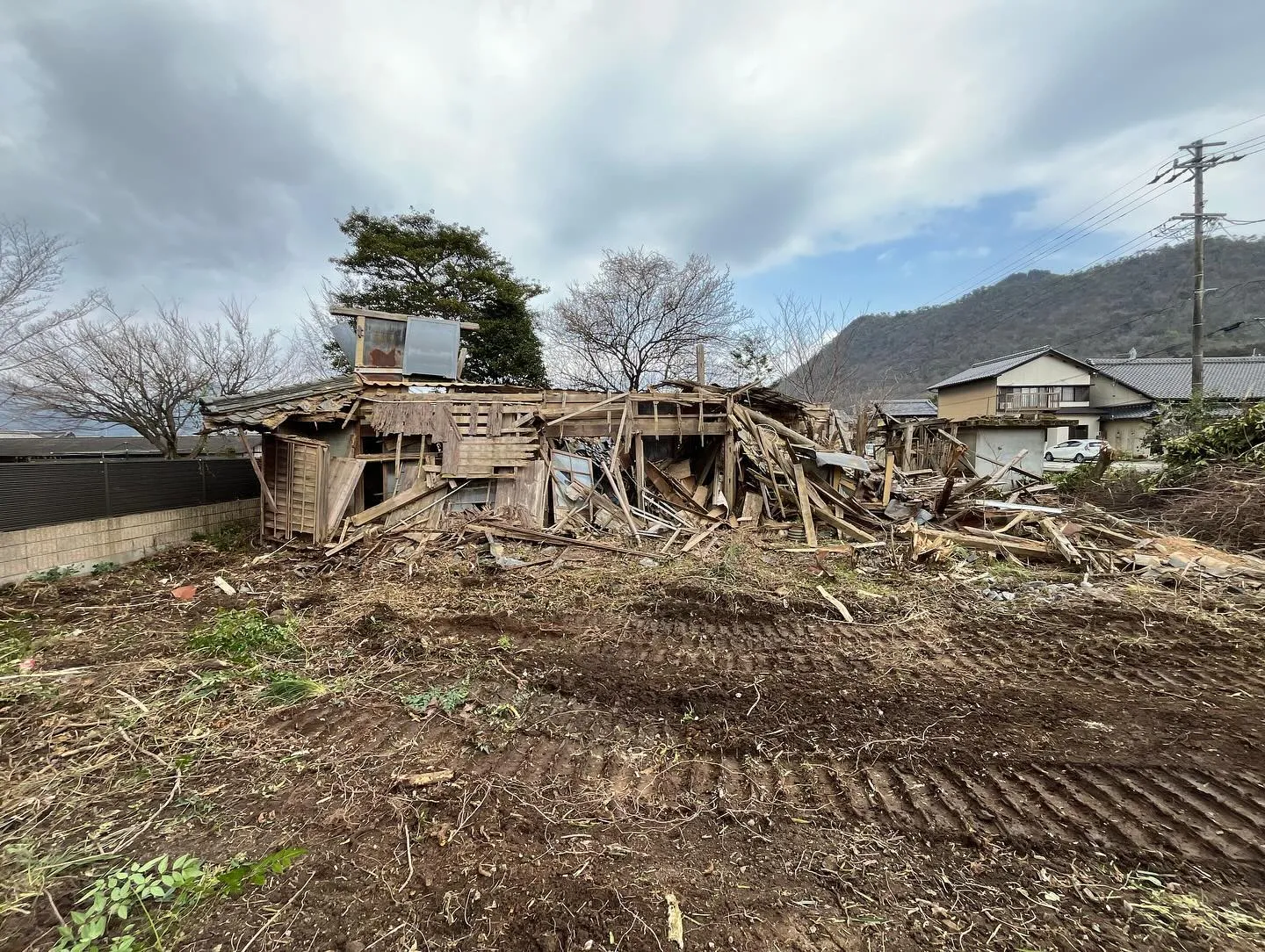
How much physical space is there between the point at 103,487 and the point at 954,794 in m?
11.7

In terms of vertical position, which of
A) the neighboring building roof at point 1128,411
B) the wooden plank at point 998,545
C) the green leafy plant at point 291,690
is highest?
the neighboring building roof at point 1128,411

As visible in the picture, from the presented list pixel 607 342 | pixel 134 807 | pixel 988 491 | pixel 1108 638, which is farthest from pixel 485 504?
pixel 607 342

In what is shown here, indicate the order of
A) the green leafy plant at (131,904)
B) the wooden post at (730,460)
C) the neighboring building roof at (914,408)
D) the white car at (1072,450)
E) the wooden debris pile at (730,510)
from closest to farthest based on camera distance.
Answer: the green leafy plant at (131,904) < the wooden debris pile at (730,510) < the wooden post at (730,460) < the white car at (1072,450) < the neighboring building roof at (914,408)

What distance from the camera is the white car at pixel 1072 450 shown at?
2508 cm

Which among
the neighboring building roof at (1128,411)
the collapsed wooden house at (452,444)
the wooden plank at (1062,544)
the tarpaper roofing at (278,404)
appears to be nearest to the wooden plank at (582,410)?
the collapsed wooden house at (452,444)

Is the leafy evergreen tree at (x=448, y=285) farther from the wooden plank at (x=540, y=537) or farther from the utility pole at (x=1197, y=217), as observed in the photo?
the utility pole at (x=1197, y=217)

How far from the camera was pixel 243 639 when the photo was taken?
4.92 meters

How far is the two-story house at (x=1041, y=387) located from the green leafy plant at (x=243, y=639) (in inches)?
1425

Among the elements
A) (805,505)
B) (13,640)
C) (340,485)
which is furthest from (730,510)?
(13,640)

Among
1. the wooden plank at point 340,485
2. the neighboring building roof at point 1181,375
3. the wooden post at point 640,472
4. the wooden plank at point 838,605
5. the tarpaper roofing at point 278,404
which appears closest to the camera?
the wooden plank at point 838,605

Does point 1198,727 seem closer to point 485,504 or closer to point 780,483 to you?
point 780,483

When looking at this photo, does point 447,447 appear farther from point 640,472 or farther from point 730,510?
point 730,510

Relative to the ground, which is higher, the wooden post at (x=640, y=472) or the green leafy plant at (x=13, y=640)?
the wooden post at (x=640, y=472)

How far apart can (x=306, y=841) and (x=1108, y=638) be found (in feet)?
23.1
